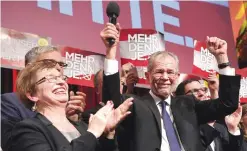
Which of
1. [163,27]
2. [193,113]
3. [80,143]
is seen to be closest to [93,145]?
[80,143]

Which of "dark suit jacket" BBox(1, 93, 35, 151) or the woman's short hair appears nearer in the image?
the woman's short hair

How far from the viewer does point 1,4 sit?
353 centimetres

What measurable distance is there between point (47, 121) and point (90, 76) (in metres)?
1.58

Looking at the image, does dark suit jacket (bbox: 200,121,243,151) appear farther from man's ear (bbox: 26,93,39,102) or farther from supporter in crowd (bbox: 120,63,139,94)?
man's ear (bbox: 26,93,39,102)

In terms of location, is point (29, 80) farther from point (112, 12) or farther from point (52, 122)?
point (112, 12)

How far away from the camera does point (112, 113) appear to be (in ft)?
5.44

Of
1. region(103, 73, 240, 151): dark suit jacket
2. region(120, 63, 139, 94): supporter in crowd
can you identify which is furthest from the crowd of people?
region(120, 63, 139, 94): supporter in crowd

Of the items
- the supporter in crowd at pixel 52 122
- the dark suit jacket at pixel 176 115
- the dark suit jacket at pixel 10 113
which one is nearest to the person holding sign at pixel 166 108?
the dark suit jacket at pixel 176 115

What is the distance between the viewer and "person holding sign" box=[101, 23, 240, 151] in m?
1.98

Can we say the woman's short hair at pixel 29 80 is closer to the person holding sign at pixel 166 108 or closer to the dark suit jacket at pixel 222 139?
the person holding sign at pixel 166 108

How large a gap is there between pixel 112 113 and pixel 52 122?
24cm

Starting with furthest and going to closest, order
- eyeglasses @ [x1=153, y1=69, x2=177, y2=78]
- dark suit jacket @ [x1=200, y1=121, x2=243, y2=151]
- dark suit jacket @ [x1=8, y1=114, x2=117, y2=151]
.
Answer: dark suit jacket @ [x1=200, y1=121, x2=243, y2=151], eyeglasses @ [x1=153, y1=69, x2=177, y2=78], dark suit jacket @ [x1=8, y1=114, x2=117, y2=151]

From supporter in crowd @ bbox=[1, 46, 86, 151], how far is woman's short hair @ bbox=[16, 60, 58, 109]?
2.1 inches

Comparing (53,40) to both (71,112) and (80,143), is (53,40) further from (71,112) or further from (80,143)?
(80,143)
